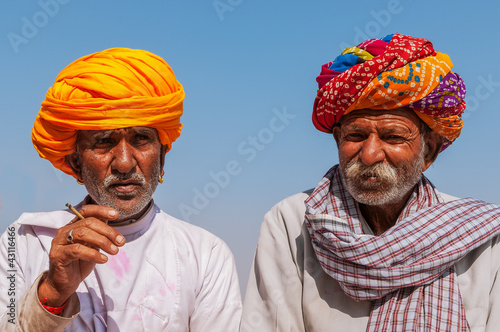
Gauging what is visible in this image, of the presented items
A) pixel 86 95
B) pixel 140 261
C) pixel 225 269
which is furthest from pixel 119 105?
pixel 225 269

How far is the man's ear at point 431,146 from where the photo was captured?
365 centimetres

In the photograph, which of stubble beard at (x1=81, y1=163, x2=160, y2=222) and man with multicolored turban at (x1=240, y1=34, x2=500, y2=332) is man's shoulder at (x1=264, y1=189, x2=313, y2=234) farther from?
stubble beard at (x1=81, y1=163, x2=160, y2=222)

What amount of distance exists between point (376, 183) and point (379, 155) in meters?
0.17

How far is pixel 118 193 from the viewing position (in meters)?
3.57

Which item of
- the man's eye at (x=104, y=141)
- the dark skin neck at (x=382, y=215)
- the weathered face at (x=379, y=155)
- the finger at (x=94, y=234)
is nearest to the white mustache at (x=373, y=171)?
the weathered face at (x=379, y=155)

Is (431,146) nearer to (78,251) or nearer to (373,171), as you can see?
(373,171)

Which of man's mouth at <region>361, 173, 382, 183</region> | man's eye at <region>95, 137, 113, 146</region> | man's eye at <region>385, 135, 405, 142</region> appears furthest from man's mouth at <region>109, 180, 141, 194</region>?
man's eye at <region>385, 135, 405, 142</region>

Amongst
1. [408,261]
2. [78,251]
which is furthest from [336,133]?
[78,251]

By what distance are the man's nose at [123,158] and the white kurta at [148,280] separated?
416 mm

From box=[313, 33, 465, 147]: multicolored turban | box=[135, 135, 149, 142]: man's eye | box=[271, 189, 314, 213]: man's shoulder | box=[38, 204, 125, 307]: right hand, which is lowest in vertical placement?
box=[38, 204, 125, 307]: right hand

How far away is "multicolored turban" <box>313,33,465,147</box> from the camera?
3375 mm

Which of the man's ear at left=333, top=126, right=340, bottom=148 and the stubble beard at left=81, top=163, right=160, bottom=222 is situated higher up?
the man's ear at left=333, top=126, right=340, bottom=148

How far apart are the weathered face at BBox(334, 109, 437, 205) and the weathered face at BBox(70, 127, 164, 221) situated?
1201mm

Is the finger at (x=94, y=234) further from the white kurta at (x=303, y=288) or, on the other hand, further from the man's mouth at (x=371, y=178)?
the man's mouth at (x=371, y=178)
